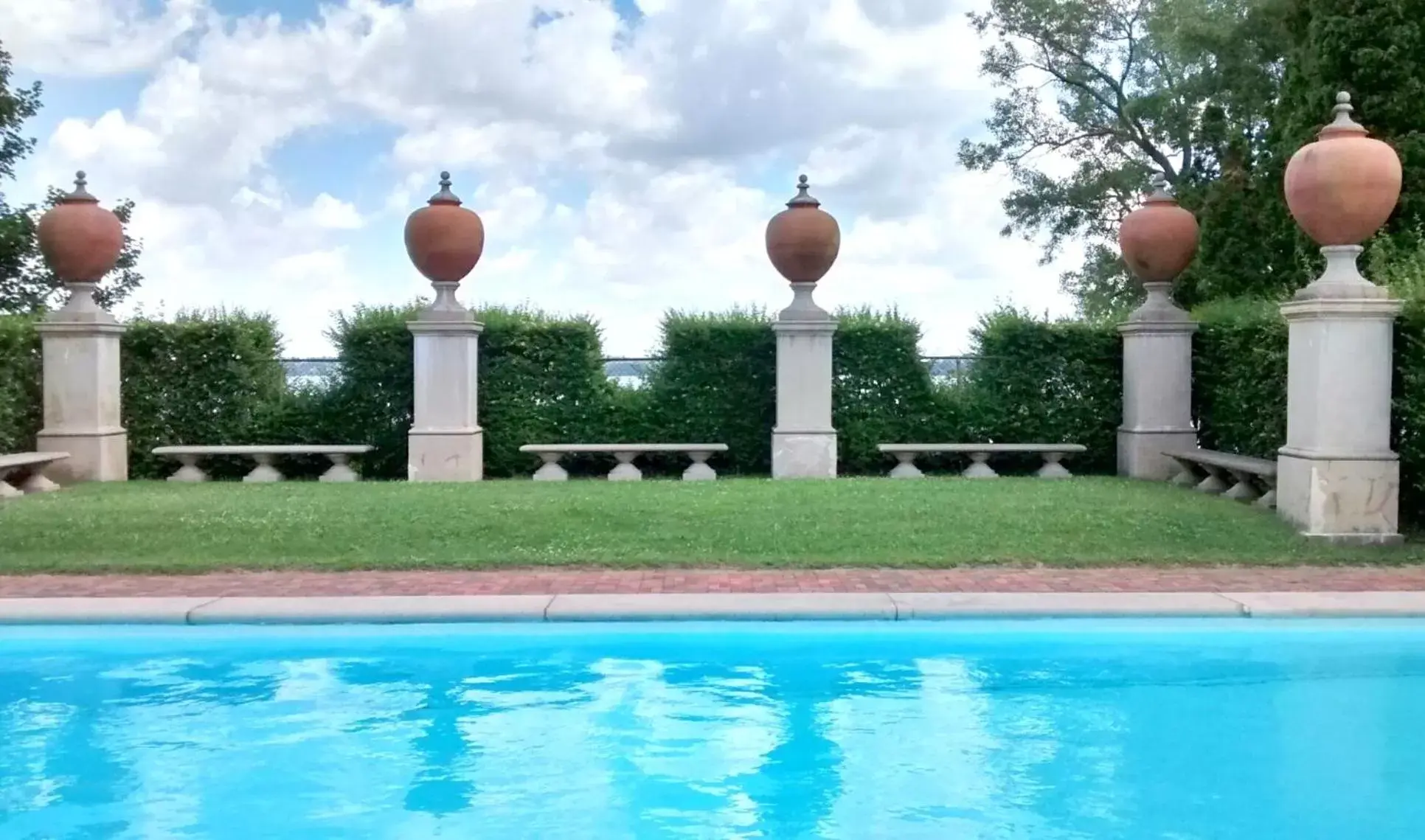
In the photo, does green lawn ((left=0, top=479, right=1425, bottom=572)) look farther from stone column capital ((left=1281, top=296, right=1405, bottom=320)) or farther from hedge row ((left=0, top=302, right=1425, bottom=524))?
hedge row ((left=0, top=302, right=1425, bottom=524))

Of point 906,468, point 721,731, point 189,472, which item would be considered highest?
point 906,468

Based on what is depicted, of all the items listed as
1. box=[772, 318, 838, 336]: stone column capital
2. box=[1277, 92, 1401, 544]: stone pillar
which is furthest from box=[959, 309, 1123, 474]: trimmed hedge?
box=[1277, 92, 1401, 544]: stone pillar

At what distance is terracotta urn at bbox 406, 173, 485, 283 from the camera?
52.3ft

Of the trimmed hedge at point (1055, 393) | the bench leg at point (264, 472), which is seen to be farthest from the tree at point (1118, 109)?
the bench leg at point (264, 472)

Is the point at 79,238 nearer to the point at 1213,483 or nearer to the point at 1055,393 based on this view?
the point at 1055,393

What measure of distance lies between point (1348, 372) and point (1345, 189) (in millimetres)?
1623

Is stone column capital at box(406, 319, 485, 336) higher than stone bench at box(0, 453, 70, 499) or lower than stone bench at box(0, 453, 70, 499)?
higher

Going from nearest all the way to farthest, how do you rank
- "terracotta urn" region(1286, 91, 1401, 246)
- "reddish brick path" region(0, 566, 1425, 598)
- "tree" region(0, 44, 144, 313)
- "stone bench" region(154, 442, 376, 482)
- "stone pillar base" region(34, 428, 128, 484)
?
"reddish brick path" region(0, 566, 1425, 598) → "terracotta urn" region(1286, 91, 1401, 246) → "stone pillar base" region(34, 428, 128, 484) → "stone bench" region(154, 442, 376, 482) → "tree" region(0, 44, 144, 313)

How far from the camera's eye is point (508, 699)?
7359mm

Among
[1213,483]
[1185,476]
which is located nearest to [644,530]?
[1213,483]

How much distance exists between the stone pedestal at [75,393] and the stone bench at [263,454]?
79 cm

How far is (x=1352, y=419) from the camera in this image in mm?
11125

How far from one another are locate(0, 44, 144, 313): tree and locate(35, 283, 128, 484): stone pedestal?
10583 mm

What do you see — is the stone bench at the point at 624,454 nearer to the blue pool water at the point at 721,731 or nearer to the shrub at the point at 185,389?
the shrub at the point at 185,389
